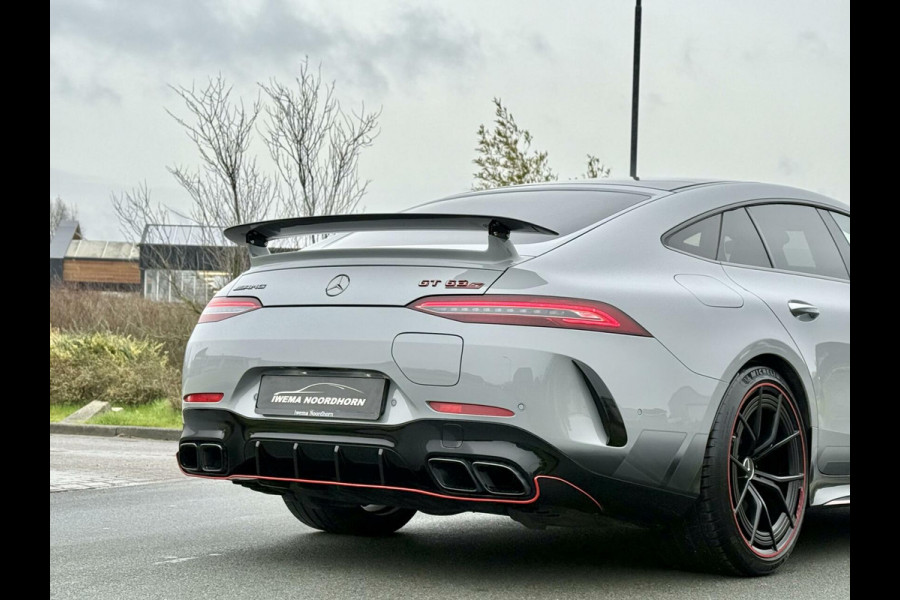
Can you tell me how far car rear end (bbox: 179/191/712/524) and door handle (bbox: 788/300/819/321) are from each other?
816 mm

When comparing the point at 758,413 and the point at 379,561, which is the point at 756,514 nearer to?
the point at 758,413

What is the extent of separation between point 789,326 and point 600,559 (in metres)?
1.29

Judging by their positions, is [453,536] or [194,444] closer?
[194,444]

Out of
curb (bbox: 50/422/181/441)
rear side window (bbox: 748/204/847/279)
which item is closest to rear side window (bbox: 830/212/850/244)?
rear side window (bbox: 748/204/847/279)

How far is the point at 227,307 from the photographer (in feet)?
15.8

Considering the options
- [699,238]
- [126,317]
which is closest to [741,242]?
[699,238]

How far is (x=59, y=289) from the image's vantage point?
28.9 m

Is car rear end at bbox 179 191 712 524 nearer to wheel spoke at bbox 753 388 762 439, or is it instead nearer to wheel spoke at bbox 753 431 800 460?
wheel spoke at bbox 753 388 762 439

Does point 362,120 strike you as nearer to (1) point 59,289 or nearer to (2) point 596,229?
(1) point 59,289

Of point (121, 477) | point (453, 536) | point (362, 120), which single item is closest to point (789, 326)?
point (453, 536)

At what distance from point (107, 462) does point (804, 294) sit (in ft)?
27.2

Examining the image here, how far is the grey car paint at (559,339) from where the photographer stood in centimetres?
411

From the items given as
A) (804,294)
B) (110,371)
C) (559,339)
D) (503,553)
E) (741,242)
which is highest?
(741,242)
